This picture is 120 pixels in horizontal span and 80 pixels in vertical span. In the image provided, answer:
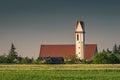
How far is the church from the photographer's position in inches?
6944

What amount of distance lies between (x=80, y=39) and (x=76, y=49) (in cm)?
342

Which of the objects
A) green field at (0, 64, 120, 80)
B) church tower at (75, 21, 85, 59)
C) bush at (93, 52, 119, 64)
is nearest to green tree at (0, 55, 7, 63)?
bush at (93, 52, 119, 64)

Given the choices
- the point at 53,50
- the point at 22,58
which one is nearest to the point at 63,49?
the point at 53,50

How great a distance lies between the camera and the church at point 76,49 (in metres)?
176

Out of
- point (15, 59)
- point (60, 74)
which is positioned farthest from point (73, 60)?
point (60, 74)

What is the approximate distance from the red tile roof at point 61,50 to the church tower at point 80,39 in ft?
4.27

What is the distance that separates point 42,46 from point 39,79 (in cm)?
12900

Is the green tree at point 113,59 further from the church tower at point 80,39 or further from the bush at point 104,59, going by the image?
the church tower at point 80,39

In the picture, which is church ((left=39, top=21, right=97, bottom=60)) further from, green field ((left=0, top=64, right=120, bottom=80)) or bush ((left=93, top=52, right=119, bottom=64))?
green field ((left=0, top=64, right=120, bottom=80))

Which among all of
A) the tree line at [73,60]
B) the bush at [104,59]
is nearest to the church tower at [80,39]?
the tree line at [73,60]

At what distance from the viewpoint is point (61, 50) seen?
179m

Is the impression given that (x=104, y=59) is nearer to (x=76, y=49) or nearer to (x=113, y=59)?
(x=113, y=59)

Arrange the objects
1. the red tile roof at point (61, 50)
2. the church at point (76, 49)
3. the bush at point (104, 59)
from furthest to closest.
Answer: the red tile roof at point (61, 50) → the church at point (76, 49) → the bush at point (104, 59)

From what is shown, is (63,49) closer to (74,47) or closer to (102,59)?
(74,47)
